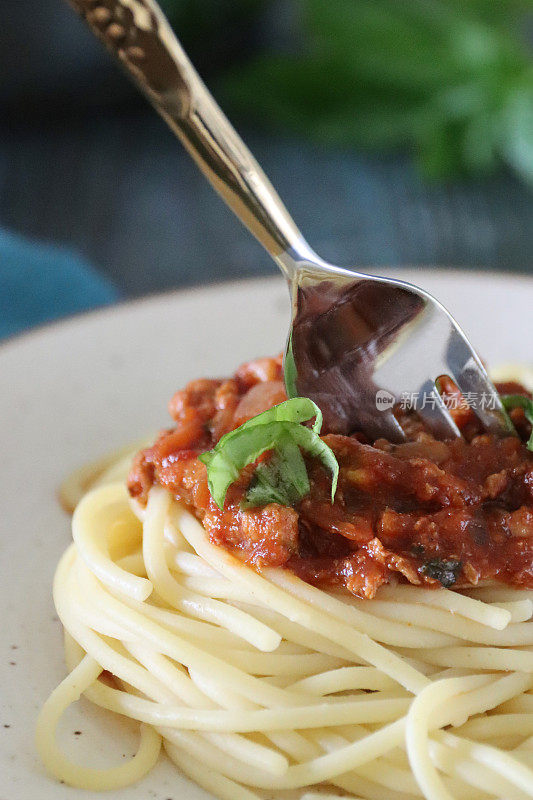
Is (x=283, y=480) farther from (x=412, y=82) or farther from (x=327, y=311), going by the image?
(x=412, y=82)

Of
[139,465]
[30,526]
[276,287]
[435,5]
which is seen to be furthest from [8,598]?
[435,5]

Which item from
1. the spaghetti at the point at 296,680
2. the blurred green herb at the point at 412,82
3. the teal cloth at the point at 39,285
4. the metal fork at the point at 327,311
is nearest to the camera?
the spaghetti at the point at 296,680

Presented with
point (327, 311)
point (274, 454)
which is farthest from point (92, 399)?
point (274, 454)

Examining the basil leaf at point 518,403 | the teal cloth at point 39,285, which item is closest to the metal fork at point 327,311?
the basil leaf at point 518,403

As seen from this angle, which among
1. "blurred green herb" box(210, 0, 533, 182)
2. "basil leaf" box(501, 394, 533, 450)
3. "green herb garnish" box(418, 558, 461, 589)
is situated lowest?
"blurred green herb" box(210, 0, 533, 182)

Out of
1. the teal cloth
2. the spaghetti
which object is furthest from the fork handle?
the teal cloth

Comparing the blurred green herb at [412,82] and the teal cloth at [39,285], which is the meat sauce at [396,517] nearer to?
the teal cloth at [39,285]

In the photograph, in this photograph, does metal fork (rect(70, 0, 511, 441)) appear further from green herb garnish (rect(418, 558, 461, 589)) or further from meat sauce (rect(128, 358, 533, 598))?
green herb garnish (rect(418, 558, 461, 589))
